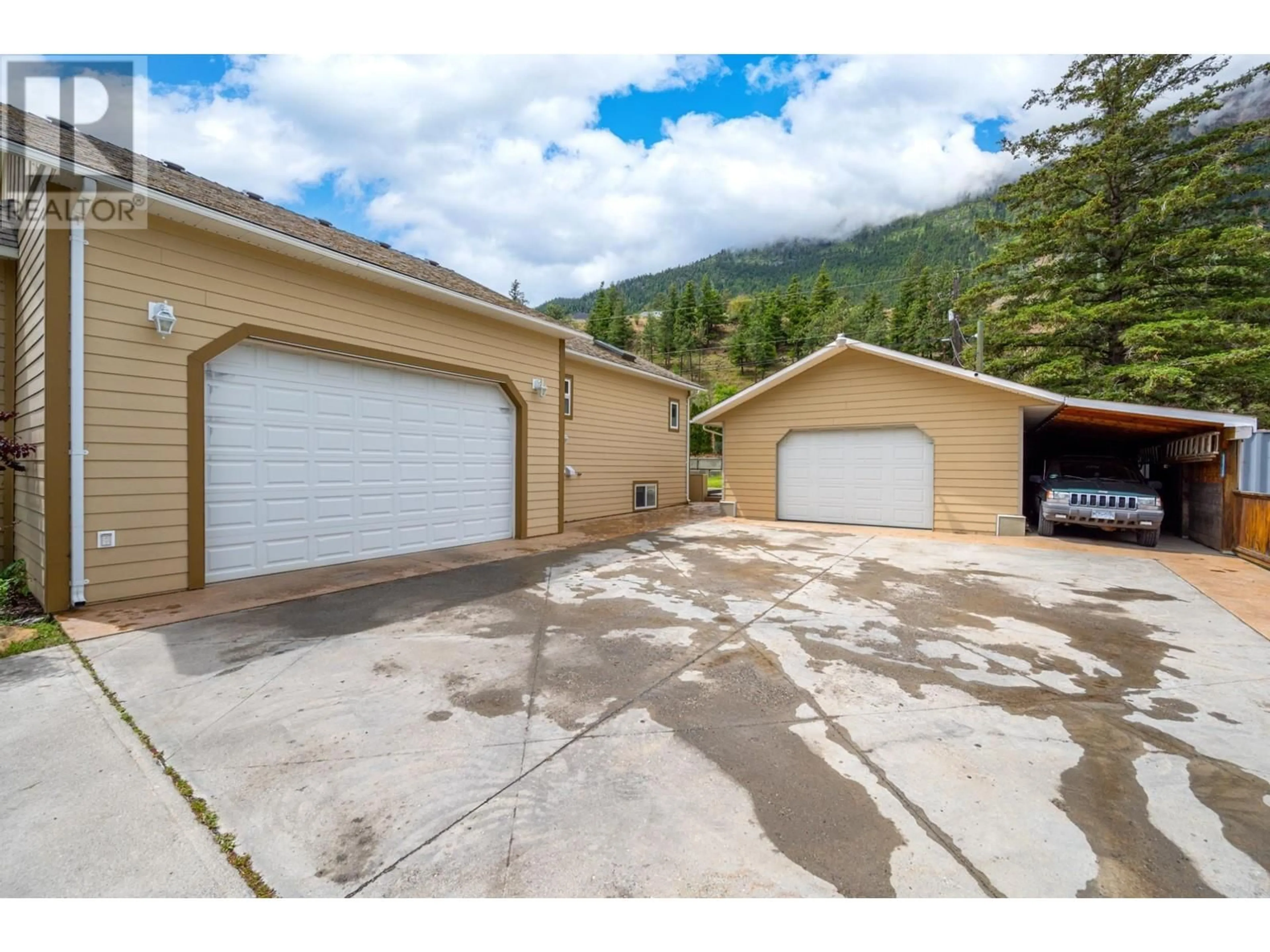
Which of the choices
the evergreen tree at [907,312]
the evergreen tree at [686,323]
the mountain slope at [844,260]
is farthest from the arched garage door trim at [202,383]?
the mountain slope at [844,260]

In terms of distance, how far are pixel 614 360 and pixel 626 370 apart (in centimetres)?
36

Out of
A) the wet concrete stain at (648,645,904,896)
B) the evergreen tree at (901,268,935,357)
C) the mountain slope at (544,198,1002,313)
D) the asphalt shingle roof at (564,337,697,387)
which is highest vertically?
the mountain slope at (544,198,1002,313)

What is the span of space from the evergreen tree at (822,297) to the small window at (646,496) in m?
46.4

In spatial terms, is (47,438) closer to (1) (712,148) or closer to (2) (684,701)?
(2) (684,701)

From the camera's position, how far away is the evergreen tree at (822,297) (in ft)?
177

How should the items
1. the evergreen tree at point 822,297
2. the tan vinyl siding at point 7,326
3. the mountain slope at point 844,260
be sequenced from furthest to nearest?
the mountain slope at point 844,260, the evergreen tree at point 822,297, the tan vinyl siding at point 7,326

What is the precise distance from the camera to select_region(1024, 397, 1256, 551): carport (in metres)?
7.39

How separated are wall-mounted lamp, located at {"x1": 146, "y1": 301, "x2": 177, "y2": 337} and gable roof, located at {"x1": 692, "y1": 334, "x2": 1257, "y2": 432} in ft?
31.3

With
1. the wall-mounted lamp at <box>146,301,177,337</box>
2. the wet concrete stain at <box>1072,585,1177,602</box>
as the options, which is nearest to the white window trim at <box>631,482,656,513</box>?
the wet concrete stain at <box>1072,585,1177,602</box>

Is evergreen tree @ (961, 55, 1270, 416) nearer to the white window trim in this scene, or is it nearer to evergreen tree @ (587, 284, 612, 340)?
the white window trim

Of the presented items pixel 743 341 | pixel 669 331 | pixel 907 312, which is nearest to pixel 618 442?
pixel 907 312

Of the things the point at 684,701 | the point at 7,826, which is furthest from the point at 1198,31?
the point at 7,826

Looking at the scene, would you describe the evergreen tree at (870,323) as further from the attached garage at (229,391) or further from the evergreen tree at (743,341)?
the attached garage at (229,391)

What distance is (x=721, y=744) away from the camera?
2371 mm
